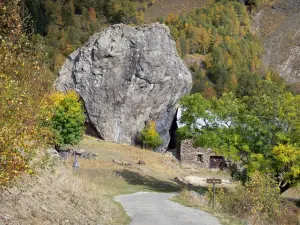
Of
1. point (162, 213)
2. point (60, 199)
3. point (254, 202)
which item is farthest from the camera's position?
point (254, 202)

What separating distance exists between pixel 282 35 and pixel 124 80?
12889cm

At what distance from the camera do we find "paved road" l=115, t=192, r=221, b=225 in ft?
50.0

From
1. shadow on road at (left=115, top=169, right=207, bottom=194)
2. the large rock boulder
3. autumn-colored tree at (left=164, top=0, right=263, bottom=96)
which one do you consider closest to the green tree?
shadow on road at (left=115, top=169, right=207, bottom=194)

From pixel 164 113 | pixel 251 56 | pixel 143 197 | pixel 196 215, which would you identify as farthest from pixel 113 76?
pixel 251 56

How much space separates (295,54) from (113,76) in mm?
119479

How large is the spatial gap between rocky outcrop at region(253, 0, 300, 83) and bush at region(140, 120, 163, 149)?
325 feet

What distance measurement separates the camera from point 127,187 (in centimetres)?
2912

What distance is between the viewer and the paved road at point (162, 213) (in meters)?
15.2

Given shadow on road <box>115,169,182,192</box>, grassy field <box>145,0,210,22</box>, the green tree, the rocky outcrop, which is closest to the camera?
the green tree

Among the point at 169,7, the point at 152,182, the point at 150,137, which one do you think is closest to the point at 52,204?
the point at 152,182

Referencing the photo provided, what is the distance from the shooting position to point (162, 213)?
56.4 feet

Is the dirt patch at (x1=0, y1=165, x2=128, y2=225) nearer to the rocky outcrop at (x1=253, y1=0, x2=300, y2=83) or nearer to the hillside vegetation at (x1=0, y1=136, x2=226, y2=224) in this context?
the hillside vegetation at (x1=0, y1=136, x2=226, y2=224)

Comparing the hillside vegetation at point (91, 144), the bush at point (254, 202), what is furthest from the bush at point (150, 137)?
the bush at point (254, 202)

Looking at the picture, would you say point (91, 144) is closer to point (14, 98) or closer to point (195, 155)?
point (195, 155)
